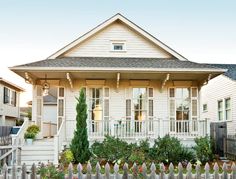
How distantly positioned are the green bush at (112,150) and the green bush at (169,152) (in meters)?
1.17

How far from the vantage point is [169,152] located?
15914mm

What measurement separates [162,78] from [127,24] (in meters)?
3.77

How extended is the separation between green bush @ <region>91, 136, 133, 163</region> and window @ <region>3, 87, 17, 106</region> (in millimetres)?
22641

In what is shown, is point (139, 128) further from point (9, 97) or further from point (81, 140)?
point (9, 97)

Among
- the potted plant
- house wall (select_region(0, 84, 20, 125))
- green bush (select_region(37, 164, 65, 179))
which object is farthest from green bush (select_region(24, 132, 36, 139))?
house wall (select_region(0, 84, 20, 125))

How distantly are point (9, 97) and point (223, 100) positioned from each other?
22801mm

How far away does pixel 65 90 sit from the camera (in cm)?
1930

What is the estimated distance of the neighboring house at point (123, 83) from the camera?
57.8 feet

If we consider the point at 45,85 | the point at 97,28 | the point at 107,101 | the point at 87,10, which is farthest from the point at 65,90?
the point at 87,10

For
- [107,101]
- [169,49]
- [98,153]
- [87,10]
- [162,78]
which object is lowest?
[98,153]

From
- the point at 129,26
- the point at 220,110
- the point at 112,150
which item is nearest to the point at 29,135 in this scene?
the point at 112,150

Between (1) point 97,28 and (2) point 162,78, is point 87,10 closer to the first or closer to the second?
(1) point 97,28

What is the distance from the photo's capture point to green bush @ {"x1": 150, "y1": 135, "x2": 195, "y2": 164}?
15.9m

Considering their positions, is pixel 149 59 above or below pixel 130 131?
above
